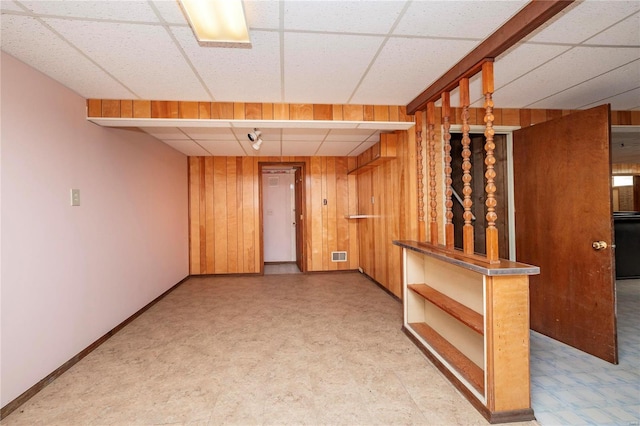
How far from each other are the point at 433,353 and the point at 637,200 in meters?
9.66

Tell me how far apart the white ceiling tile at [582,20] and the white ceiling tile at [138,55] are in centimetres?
224

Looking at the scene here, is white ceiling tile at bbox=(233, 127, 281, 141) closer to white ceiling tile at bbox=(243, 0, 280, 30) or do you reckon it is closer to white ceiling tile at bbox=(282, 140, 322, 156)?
white ceiling tile at bbox=(282, 140, 322, 156)

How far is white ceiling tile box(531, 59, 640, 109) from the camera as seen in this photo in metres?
2.31

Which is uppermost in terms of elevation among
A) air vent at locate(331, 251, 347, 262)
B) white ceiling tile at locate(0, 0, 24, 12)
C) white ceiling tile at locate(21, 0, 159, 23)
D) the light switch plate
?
white ceiling tile at locate(21, 0, 159, 23)

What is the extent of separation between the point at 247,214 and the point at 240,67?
3.52 meters

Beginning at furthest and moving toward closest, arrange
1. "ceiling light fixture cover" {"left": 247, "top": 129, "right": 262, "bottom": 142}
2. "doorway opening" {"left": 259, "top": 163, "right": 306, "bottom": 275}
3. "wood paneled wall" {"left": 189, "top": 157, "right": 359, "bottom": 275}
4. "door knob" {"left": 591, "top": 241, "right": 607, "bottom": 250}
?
"doorway opening" {"left": 259, "top": 163, "right": 306, "bottom": 275} < "wood paneled wall" {"left": 189, "top": 157, "right": 359, "bottom": 275} < "ceiling light fixture cover" {"left": 247, "top": 129, "right": 262, "bottom": 142} < "door knob" {"left": 591, "top": 241, "right": 607, "bottom": 250}

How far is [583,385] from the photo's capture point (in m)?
1.96

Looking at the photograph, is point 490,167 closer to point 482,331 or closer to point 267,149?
point 482,331

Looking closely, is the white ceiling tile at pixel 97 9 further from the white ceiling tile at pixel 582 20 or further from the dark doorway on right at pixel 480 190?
the dark doorway on right at pixel 480 190

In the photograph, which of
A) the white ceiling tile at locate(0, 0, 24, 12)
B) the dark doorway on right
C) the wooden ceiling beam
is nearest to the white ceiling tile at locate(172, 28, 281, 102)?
the white ceiling tile at locate(0, 0, 24, 12)

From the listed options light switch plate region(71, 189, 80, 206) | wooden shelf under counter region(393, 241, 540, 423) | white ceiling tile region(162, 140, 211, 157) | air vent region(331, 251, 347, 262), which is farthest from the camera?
air vent region(331, 251, 347, 262)

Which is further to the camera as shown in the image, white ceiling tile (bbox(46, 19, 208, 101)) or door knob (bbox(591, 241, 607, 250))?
door knob (bbox(591, 241, 607, 250))

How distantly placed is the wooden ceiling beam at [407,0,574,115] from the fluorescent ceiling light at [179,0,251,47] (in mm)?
1472

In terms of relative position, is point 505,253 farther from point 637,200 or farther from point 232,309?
point 637,200
